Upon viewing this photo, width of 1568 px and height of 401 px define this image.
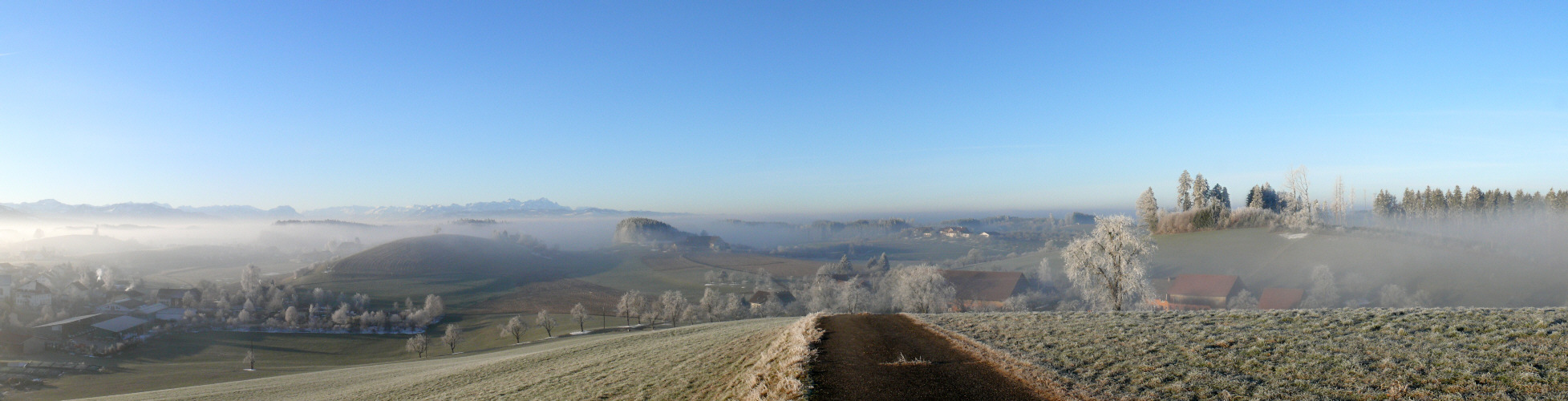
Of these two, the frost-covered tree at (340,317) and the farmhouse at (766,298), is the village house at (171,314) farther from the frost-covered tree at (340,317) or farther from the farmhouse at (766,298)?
the farmhouse at (766,298)

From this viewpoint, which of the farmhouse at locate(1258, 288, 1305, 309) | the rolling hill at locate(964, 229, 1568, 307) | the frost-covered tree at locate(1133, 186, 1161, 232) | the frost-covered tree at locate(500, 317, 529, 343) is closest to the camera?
the rolling hill at locate(964, 229, 1568, 307)

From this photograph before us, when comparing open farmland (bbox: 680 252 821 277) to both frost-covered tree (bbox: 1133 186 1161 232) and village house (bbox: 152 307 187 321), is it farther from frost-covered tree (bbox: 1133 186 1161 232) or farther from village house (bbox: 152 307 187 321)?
village house (bbox: 152 307 187 321)

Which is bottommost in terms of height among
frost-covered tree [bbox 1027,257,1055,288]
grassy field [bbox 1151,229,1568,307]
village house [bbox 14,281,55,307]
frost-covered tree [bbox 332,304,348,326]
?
frost-covered tree [bbox 332,304,348,326]

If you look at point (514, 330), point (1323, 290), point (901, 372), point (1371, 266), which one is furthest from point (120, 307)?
point (1371, 266)

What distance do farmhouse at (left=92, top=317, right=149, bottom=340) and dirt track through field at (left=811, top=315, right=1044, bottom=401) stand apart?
11628 centimetres

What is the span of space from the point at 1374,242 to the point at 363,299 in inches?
7149

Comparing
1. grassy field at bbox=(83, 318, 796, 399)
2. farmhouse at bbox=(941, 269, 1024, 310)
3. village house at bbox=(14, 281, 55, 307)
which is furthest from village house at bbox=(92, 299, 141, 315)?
farmhouse at bbox=(941, 269, 1024, 310)

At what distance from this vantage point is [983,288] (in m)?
83.7

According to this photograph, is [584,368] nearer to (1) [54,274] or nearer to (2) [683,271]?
(2) [683,271]

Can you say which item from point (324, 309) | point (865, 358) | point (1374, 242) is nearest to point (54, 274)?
point (324, 309)

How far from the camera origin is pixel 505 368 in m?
30.2

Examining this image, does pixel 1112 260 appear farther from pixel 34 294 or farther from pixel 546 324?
pixel 34 294

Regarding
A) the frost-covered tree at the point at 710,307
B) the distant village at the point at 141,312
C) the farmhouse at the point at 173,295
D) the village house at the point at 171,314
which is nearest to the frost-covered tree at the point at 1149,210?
the frost-covered tree at the point at 710,307

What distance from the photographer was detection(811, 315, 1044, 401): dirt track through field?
42.8 ft
